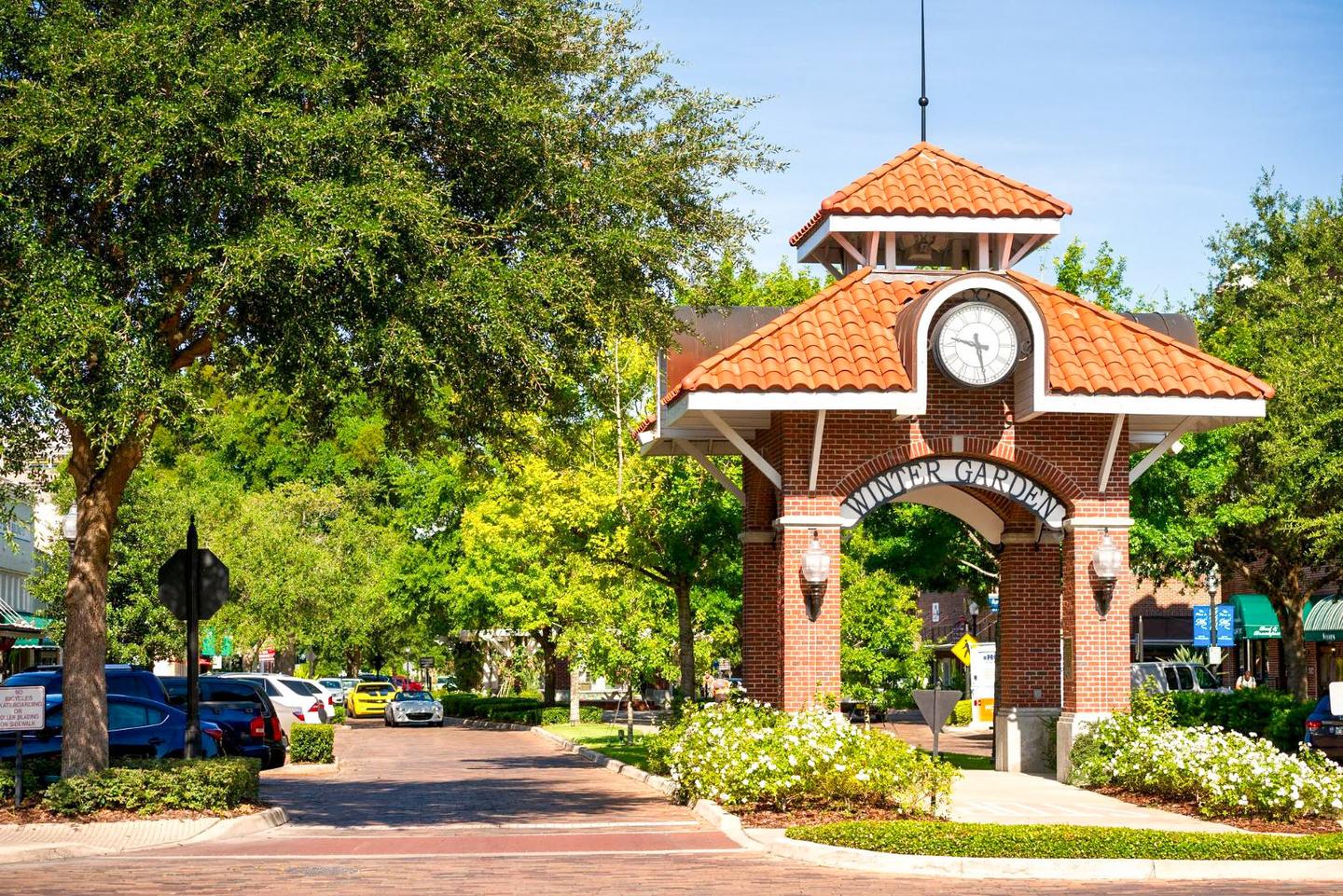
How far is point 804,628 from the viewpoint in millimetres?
21156

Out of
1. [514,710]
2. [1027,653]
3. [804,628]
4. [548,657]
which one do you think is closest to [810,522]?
[804,628]

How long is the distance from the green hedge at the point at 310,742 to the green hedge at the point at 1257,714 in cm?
1495

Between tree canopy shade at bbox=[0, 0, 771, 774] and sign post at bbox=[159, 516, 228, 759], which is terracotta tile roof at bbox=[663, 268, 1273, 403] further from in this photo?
sign post at bbox=[159, 516, 228, 759]

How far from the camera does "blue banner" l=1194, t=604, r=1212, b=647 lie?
179 ft

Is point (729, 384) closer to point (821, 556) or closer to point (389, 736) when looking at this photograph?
point (821, 556)

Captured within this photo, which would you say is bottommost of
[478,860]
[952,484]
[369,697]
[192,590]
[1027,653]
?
[369,697]

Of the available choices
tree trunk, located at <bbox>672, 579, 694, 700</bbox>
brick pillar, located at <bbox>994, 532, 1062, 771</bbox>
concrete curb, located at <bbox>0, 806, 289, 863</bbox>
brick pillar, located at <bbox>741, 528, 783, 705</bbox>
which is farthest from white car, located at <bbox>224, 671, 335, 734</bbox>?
concrete curb, located at <bbox>0, 806, 289, 863</bbox>

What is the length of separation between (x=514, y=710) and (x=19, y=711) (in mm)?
36122

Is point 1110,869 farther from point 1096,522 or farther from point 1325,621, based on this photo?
point 1325,621

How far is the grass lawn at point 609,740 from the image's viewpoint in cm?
3040

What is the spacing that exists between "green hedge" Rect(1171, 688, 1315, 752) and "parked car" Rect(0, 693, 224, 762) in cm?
1640

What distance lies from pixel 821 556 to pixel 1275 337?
21816 millimetres

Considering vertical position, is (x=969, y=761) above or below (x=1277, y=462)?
below

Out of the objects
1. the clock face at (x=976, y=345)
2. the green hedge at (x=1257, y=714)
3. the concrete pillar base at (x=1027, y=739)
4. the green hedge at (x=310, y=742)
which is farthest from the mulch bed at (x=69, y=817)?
the green hedge at (x=1257, y=714)
